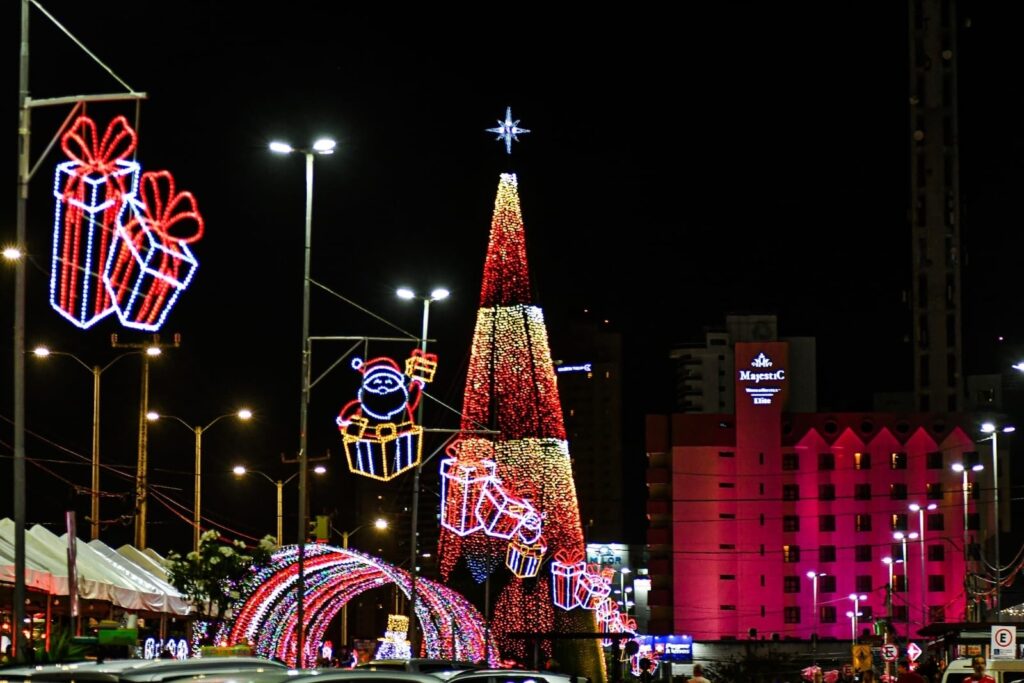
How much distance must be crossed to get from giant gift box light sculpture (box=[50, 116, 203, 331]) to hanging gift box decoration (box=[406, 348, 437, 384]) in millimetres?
21992

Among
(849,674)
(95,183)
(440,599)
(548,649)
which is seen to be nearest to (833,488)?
(548,649)

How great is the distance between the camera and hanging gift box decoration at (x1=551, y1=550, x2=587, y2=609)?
63344mm

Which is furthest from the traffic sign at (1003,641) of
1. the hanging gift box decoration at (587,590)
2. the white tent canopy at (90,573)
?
the hanging gift box decoration at (587,590)

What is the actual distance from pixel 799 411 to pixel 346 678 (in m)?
135

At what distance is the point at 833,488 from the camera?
13188cm

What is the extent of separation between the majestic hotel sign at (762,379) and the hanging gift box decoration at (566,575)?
69672 millimetres

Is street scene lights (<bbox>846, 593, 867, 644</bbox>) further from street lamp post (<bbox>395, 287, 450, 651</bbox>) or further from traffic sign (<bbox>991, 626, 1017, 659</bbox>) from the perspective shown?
traffic sign (<bbox>991, 626, 1017, 659</bbox>)

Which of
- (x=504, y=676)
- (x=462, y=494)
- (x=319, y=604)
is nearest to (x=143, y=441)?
(x=319, y=604)

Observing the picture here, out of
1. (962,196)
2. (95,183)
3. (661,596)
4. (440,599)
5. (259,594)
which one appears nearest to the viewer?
(95,183)

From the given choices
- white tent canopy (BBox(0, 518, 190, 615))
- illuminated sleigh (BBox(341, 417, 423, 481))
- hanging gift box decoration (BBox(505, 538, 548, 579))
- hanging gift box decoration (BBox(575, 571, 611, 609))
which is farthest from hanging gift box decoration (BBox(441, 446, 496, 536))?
white tent canopy (BBox(0, 518, 190, 615))

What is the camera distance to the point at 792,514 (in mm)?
131000

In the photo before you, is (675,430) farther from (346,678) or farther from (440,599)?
(346,678)

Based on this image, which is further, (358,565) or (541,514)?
(541,514)

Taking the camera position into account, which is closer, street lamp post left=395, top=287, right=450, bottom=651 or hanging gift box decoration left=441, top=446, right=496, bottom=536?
street lamp post left=395, top=287, right=450, bottom=651
